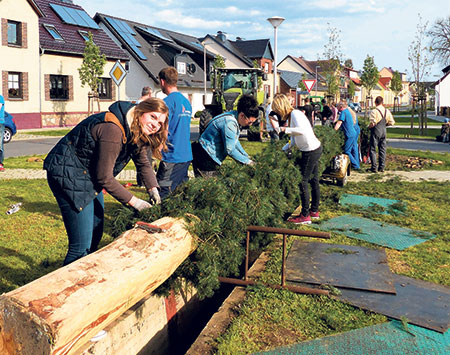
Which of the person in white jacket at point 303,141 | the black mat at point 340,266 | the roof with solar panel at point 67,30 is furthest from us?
the roof with solar panel at point 67,30

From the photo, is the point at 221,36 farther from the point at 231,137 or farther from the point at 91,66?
the point at 231,137

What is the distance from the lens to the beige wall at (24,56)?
2489cm

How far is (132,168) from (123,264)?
10.3m

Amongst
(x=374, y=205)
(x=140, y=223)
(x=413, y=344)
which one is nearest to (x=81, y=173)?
(x=140, y=223)

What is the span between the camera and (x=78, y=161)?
3.39 m

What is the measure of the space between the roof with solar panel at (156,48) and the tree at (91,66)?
833 centimetres

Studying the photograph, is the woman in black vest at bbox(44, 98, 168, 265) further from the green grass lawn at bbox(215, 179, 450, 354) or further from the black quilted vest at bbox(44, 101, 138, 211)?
the green grass lawn at bbox(215, 179, 450, 354)

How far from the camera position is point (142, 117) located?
3.41 meters

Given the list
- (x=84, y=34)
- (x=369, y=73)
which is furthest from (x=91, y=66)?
(x=369, y=73)

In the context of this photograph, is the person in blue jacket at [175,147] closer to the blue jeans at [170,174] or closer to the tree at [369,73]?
A: the blue jeans at [170,174]

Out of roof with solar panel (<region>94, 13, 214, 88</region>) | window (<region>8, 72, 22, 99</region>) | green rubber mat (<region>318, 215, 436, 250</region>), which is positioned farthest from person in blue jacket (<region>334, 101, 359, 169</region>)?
roof with solar panel (<region>94, 13, 214, 88</region>)

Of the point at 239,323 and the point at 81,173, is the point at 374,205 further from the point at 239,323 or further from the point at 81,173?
the point at 81,173

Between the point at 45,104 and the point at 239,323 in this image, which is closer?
the point at 239,323

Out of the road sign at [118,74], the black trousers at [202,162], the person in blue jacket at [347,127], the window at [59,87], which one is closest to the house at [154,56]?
the window at [59,87]
